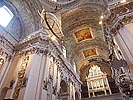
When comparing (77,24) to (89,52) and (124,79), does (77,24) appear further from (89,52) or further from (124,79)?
(124,79)

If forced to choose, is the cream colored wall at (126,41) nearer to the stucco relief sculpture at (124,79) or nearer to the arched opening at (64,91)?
the stucco relief sculpture at (124,79)

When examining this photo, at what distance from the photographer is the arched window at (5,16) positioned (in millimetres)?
8678

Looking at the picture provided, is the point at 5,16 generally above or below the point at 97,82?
above

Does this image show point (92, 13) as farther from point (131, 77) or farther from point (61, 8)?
point (131, 77)

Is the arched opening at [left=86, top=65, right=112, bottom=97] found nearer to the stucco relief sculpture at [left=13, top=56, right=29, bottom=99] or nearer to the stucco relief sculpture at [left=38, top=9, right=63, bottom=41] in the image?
the stucco relief sculpture at [left=38, top=9, right=63, bottom=41]

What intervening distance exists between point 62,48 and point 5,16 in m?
4.66

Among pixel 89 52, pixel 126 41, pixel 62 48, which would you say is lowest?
pixel 126 41

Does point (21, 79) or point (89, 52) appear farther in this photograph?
point (89, 52)

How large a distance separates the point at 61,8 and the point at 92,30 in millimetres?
3799

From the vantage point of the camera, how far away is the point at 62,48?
10992 millimetres

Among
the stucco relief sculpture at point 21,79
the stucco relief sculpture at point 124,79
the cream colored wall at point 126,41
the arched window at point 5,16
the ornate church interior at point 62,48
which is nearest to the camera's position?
the stucco relief sculpture at point 124,79

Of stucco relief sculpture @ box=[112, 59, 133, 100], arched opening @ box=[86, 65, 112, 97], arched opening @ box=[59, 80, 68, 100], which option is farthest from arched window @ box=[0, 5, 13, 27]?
arched opening @ box=[86, 65, 112, 97]

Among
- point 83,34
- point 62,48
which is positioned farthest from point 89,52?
point 62,48

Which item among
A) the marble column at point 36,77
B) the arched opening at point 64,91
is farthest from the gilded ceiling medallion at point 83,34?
the marble column at point 36,77
